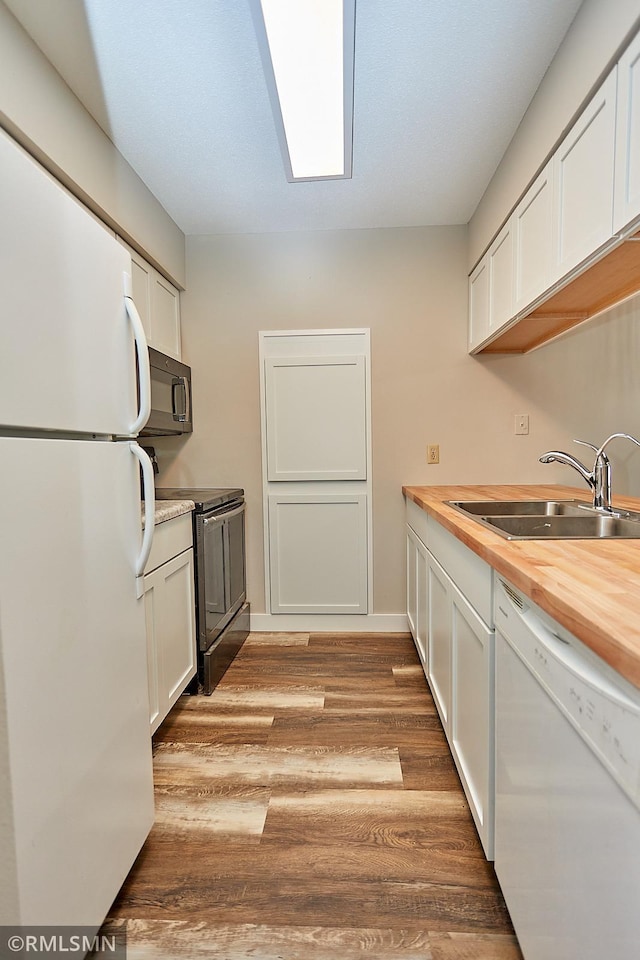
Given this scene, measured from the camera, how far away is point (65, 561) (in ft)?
3.24

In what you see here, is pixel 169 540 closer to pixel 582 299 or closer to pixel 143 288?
pixel 143 288

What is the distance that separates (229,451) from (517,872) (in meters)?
2.50

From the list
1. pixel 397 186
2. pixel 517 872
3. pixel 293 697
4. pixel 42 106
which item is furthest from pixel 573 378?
pixel 42 106

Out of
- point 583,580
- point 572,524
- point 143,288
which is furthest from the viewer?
point 143,288

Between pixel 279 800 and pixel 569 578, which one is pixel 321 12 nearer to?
pixel 569 578

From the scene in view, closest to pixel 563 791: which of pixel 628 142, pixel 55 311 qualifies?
pixel 55 311

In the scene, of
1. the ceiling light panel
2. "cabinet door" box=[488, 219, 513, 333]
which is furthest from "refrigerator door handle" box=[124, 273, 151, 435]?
"cabinet door" box=[488, 219, 513, 333]

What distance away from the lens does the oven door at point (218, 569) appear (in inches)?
90.8

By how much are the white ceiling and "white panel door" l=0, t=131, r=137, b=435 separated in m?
0.87

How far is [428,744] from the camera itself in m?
1.88

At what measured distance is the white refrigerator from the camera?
834 mm

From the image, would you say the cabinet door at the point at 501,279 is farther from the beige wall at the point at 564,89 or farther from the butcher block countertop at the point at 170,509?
the butcher block countertop at the point at 170,509

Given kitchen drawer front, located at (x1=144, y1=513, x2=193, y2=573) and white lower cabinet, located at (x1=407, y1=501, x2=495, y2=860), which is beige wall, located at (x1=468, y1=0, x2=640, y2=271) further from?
kitchen drawer front, located at (x1=144, y1=513, x2=193, y2=573)

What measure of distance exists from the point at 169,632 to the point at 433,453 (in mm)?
1832
